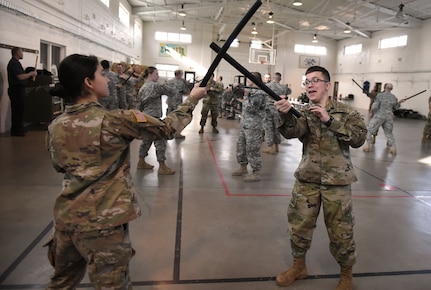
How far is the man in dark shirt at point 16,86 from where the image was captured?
753 cm

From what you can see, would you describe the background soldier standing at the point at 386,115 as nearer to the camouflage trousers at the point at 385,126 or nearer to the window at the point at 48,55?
the camouflage trousers at the point at 385,126

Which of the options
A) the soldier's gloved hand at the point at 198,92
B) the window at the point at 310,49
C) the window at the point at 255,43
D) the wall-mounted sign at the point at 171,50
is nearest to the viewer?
the soldier's gloved hand at the point at 198,92

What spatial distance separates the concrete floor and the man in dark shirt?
4.58 feet

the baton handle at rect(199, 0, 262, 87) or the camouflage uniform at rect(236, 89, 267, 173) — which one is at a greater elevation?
the baton handle at rect(199, 0, 262, 87)

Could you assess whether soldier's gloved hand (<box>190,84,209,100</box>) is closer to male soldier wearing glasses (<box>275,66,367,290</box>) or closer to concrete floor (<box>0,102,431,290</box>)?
male soldier wearing glasses (<box>275,66,367,290</box>)

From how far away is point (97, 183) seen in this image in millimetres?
1646

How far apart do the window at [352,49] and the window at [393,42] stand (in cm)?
280

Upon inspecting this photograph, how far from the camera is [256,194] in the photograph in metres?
4.96

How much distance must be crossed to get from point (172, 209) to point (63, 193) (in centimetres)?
258

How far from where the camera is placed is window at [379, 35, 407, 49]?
71.4 feet

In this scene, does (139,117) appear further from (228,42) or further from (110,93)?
(110,93)

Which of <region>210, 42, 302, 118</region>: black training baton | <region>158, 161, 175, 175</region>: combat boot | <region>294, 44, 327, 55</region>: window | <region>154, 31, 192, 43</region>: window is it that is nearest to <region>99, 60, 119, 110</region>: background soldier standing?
<region>158, 161, 175, 175</region>: combat boot

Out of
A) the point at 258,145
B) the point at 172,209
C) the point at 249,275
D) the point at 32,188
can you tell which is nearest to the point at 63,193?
the point at 249,275

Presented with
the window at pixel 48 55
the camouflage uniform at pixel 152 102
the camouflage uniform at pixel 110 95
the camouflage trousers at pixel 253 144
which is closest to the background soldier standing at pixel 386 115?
the camouflage trousers at pixel 253 144
